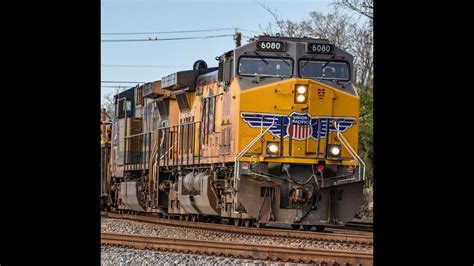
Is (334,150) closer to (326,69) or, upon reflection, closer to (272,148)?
(272,148)

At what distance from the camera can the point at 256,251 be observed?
408 inches

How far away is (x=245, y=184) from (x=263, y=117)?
4.17ft

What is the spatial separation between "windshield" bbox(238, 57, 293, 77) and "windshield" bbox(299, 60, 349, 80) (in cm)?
34

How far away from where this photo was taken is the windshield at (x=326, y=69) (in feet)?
54.3

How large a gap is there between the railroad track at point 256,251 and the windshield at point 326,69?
5681 millimetres

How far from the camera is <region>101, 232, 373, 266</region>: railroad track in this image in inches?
389

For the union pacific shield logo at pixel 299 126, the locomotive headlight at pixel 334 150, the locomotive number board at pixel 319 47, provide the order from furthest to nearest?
the locomotive number board at pixel 319 47
the locomotive headlight at pixel 334 150
the union pacific shield logo at pixel 299 126

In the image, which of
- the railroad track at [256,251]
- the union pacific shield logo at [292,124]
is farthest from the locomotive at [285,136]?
the railroad track at [256,251]

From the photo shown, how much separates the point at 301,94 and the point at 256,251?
625 centimetres

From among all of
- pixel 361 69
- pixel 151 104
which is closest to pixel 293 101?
pixel 151 104

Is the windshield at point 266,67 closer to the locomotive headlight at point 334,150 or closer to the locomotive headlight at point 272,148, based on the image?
the locomotive headlight at point 272,148

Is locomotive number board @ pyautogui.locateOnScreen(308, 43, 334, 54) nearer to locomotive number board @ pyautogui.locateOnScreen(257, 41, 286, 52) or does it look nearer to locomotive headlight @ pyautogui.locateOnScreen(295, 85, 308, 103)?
locomotive number board @ pyautogui.locateOnScreen(257, 41, 286, 52)

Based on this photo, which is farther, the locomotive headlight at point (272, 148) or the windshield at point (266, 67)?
the windshield at point (266, 67)
